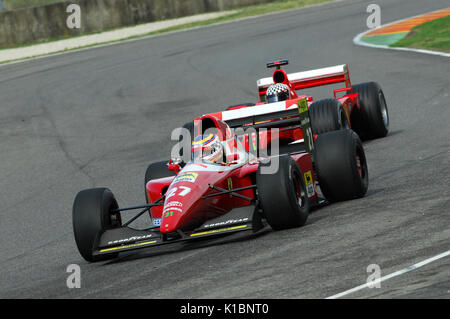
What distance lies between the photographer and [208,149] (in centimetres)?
877

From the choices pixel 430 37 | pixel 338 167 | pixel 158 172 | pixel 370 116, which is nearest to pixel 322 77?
pixel 370 116

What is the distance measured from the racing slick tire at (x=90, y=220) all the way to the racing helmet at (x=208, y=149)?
3.34 ft

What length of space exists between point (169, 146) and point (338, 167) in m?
6.33

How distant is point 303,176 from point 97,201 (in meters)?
2.06

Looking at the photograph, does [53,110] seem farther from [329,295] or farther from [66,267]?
[329,295]

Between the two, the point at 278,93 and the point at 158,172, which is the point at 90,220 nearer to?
the point at 158,172

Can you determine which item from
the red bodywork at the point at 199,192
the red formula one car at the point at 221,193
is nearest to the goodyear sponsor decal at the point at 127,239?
the red formula one car at the point at 221,193

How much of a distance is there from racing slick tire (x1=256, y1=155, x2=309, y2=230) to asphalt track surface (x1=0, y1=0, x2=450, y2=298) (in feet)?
0.43

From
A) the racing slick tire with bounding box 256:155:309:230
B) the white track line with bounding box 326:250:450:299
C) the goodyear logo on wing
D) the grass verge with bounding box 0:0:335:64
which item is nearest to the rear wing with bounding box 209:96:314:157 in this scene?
the goodyear logo on wing

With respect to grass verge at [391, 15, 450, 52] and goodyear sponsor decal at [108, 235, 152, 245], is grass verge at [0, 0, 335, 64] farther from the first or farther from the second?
goodyear sponsor decal at [108, 235, 152, 245]

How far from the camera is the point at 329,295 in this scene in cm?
576

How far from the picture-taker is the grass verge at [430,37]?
2129cm

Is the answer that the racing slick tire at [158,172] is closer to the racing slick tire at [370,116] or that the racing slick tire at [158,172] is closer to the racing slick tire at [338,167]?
the racing slick tire at [338,167]
